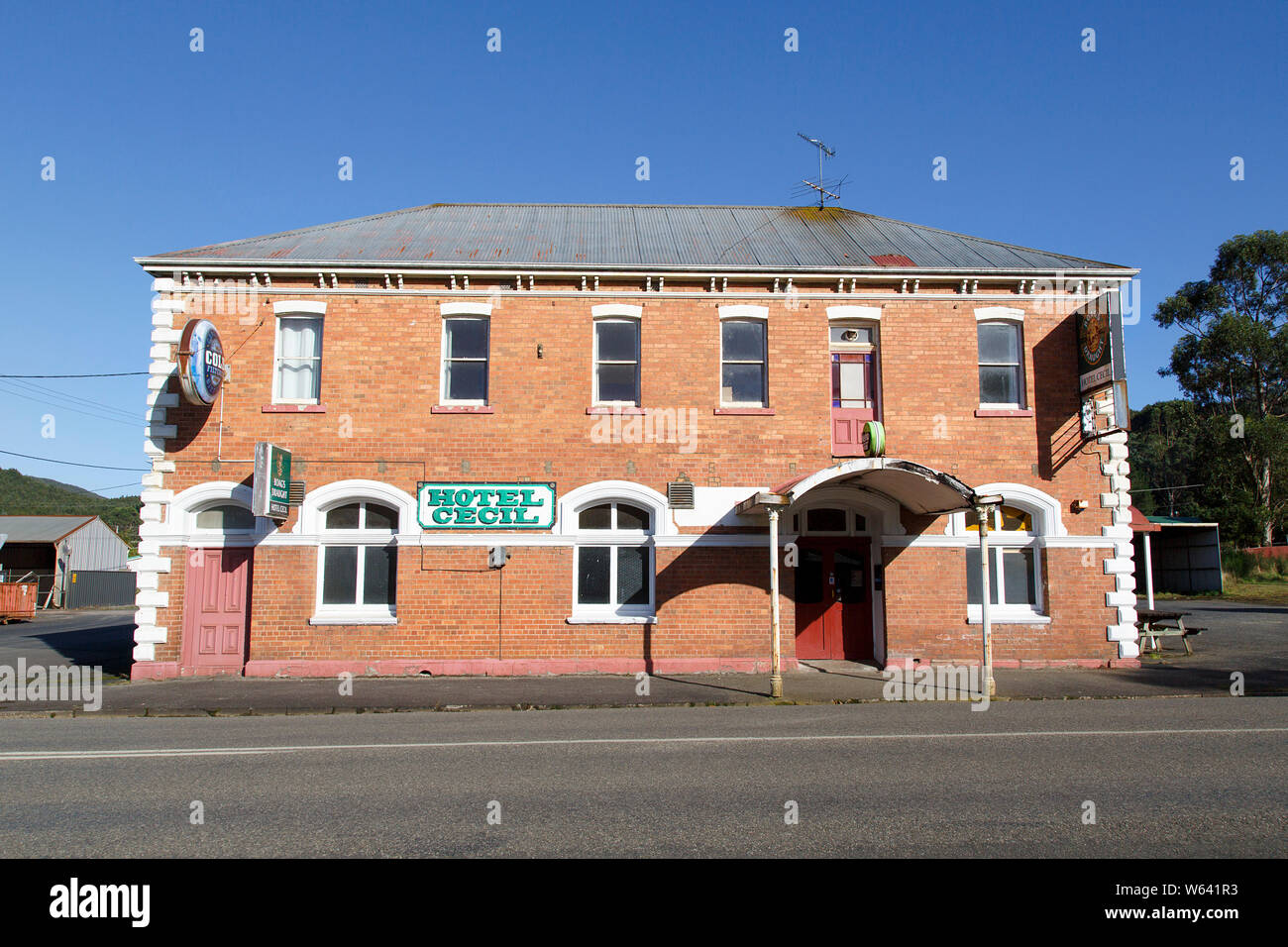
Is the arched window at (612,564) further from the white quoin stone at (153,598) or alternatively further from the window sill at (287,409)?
the white quoin stone at (153,598)

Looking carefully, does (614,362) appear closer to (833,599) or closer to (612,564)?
(612,564)

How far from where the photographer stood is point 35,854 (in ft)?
16.6

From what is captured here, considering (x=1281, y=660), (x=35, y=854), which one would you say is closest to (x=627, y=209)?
(x=1281, y=660)

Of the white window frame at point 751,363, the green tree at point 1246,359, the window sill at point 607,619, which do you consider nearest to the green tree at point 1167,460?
the green tree at point 1246,359

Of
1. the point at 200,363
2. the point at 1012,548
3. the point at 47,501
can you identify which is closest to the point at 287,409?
the point at 200,363

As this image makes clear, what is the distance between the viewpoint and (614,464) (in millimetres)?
14977

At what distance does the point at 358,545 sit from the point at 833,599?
27.8 ft

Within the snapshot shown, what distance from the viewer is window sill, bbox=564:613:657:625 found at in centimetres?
1460

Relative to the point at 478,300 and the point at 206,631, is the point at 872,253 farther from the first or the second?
the point at 206,631

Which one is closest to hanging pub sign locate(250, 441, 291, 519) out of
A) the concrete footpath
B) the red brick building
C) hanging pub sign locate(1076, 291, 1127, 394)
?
the red brick building

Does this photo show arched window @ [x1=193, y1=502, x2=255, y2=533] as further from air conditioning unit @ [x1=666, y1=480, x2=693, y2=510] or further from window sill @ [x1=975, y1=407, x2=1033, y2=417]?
window sill @ [x1=975, y1=407, x2=1033, y2=417]

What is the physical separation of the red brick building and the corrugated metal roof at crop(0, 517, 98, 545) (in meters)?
32.3
